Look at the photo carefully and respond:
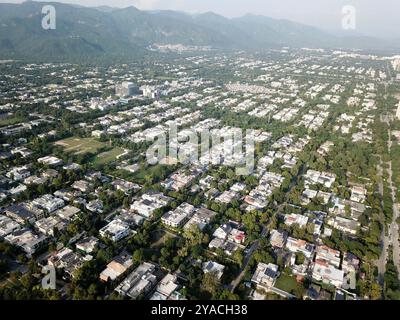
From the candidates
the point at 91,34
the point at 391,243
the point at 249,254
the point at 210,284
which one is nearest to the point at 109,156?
the point at 249,254

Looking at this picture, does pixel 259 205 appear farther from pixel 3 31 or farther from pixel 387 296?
pixel 3 31

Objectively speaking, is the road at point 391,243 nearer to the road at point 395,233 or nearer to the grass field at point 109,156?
the road at point 395,233

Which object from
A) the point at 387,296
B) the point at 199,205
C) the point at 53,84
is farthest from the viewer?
the point at 53,84

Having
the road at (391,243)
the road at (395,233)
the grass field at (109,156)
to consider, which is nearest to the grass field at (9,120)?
the grass field at (109,156)

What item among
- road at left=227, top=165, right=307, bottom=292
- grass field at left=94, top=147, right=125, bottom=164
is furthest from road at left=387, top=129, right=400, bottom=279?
grass field at left=94, top=147, right=125, bottom=164

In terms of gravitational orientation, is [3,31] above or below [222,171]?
above

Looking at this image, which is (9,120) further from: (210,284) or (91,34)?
(91,34)

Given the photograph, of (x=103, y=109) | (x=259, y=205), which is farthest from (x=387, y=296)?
(x=103, y=109)
